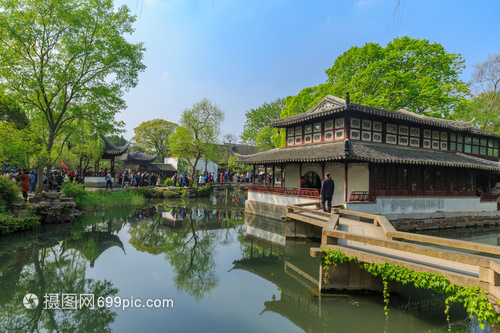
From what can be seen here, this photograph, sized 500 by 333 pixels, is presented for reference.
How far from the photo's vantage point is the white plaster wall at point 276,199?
14.9 meters

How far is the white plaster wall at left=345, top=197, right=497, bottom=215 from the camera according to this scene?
528 inches

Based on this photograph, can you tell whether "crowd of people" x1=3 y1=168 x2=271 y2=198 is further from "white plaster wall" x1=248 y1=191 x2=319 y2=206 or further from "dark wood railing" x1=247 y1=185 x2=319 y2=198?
"dark wood railing" x1=247 y1=185 x2=319 y2=198

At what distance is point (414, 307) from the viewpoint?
18.4 ft

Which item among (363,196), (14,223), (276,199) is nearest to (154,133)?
(276,199)

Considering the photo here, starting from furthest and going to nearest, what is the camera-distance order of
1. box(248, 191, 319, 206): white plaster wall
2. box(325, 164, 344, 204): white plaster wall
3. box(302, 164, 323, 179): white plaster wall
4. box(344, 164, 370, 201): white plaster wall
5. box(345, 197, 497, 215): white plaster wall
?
box(302, 164, 323, 179): white plaster wall
box(248, 191, 319, 206): white plaster wall
box(325, 164, 344, 204): white plaster wall
box(344, 164, 370, 201): white plaster wall
box(345, 197, 497, 215): white plaster wall

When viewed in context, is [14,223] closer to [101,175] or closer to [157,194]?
[157,194]

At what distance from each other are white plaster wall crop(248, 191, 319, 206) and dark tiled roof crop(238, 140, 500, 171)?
1961 millimetres

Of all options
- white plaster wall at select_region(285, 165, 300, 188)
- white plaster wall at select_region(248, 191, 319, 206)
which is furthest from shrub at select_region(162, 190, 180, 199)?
white plaster wall at select_region(285, 165, 300, 188)

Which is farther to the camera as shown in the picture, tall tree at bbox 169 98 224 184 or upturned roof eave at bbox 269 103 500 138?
tall tree at bbox 169 98 224 184

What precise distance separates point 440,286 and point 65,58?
54.4 ft

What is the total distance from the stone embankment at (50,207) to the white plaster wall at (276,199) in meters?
9.90

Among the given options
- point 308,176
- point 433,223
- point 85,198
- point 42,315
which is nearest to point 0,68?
point 85,198

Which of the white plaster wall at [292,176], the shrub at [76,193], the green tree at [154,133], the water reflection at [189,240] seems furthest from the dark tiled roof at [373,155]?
the green tree at [154,133]

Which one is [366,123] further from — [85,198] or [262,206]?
[85,198]
